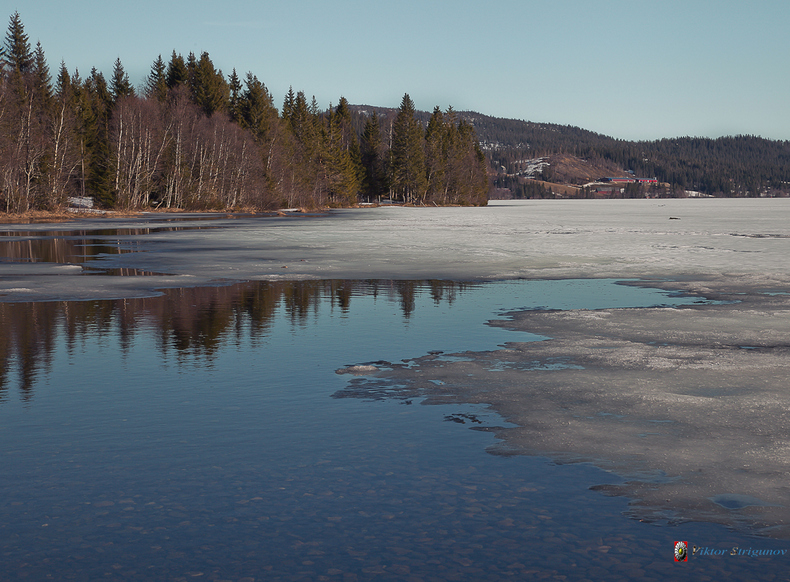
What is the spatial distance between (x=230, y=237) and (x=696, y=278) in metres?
26.5

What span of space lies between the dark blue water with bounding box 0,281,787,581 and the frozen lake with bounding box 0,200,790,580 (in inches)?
1.0

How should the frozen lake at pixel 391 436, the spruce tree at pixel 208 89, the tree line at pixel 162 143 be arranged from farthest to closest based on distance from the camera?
the spruce tree at pixel 208 89
the tree line at pixel 162 143
the frozen lake at pixel 391 436

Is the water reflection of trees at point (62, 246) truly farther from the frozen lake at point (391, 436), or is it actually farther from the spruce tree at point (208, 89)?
the spruce tree at point (208, 89)

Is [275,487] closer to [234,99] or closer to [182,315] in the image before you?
[182,315]

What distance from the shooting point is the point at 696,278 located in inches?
828

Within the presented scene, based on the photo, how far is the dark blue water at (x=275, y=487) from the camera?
15.5ft

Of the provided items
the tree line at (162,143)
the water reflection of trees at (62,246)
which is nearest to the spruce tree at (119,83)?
the tree line at (162,143)

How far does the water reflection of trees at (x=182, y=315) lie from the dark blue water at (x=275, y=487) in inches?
14.3

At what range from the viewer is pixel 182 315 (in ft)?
48.9

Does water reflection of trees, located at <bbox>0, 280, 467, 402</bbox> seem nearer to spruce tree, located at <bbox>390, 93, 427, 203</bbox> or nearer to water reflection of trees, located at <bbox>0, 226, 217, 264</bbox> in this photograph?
water reflection of trees, located at <bbox>0, 226, 217, 264</bbox>

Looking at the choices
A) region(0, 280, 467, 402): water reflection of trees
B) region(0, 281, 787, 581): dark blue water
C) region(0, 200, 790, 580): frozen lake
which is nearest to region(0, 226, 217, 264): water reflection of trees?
region(0, 280, 467, 402): water reflection of trees

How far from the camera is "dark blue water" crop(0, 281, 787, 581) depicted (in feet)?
15.5

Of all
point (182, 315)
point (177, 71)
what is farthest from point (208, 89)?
point (182, 315)

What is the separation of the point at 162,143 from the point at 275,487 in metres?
86.9
